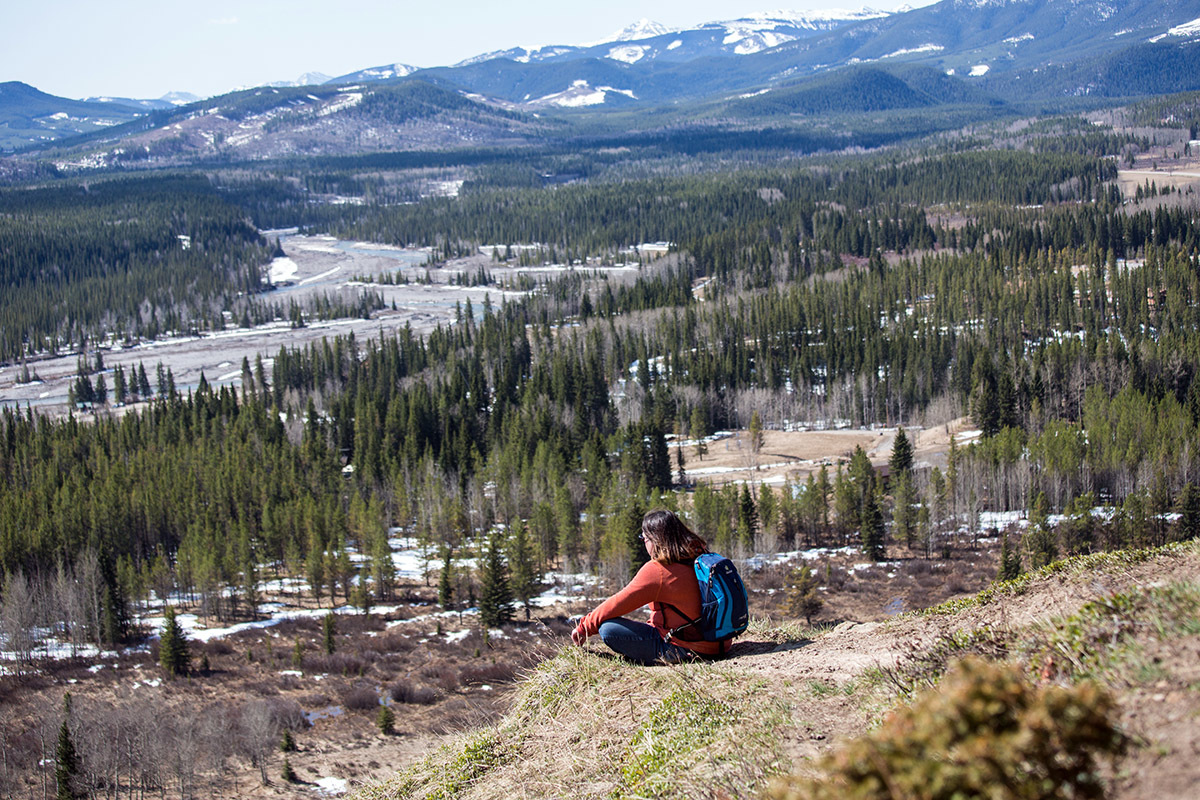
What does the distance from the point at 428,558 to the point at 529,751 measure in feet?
236

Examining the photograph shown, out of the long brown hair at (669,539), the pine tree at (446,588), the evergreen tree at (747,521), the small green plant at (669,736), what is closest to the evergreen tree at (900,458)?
the evergreen tree at (747,521)

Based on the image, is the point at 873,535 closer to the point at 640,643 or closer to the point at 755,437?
the point at 755,437

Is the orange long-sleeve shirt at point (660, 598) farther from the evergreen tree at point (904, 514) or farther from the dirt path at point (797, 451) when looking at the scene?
the dirt path at point (797, 451)

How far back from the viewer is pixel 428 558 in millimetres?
81500

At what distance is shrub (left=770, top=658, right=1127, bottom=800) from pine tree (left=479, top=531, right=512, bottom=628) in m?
62.0

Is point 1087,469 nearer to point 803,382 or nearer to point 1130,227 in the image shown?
point 803,382

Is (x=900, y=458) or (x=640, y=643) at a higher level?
(x=640, y=643)

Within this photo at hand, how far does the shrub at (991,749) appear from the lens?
536cm

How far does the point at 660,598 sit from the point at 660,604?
237 mm

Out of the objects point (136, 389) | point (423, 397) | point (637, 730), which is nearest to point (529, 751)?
point (637, 730)

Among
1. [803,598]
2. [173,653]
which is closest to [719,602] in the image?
[803,598]

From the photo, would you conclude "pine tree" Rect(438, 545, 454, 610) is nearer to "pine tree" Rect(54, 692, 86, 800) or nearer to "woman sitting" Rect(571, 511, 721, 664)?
"pine tree" Rect(54, 692, 86, 800)

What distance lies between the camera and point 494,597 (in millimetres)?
66375

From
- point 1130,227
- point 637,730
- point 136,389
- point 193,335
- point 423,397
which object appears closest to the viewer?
point 637,730
